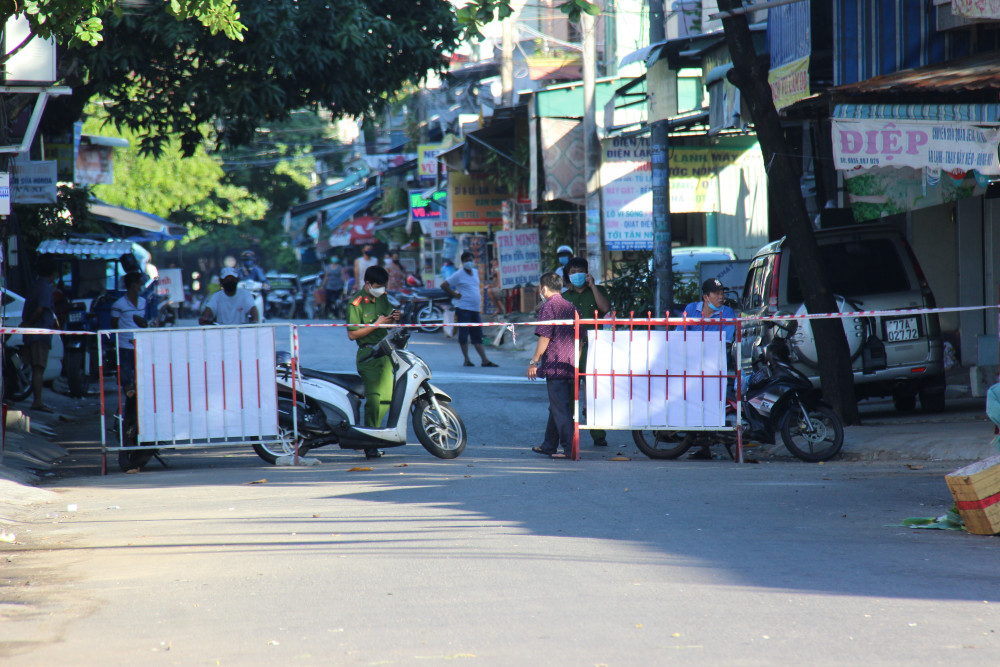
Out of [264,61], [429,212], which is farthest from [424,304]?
[264,61]

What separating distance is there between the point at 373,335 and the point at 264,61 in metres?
5.24

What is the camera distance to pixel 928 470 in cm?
955

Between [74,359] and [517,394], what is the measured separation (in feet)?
20.8

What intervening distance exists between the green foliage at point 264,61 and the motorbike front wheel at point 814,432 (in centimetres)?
752

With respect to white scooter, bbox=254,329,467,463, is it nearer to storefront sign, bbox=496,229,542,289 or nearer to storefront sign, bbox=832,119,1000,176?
storefront sign, bbox=832,119,1000,176

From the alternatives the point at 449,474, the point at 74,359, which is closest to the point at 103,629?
the point at 449,474

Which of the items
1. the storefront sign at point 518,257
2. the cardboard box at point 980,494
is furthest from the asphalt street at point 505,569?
the storefront sign at point 518,257

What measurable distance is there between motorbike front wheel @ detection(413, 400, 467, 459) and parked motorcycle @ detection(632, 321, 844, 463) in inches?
63.7

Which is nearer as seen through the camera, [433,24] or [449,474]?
[449,474]

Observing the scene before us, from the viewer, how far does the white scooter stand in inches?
415

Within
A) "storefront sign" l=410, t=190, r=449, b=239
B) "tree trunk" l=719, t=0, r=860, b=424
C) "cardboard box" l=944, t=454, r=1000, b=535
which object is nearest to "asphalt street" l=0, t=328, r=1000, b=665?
"cardboard box" l=944, t=454, r=1000, b=535

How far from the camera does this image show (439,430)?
10641 mm

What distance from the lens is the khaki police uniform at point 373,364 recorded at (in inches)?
425

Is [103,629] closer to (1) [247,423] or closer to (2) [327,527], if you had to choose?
(2) [327,527]
